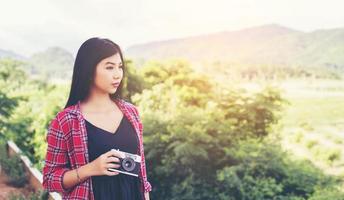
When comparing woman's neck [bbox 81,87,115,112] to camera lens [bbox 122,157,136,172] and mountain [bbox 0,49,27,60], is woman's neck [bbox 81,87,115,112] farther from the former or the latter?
mountain [bbox 0,49,27,60]

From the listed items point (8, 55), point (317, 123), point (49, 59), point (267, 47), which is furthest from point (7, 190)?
point (49, 59)

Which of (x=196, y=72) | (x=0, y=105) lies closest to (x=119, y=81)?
(x=0, y=105)

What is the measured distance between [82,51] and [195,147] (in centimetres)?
470

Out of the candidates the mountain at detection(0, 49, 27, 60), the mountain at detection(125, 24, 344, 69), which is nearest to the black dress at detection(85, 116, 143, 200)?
the mountain at detection(125, 24, 344, 69)

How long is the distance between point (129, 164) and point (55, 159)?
0.30 m

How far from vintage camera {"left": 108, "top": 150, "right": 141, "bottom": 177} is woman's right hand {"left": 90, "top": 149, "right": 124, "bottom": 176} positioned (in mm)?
16

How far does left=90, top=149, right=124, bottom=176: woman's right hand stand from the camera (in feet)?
6.16

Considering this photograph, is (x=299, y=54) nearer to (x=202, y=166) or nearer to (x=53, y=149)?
(x=202, y=166)

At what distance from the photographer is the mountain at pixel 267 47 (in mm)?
22422

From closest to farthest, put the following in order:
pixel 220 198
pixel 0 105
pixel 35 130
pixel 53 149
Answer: pixel 53 149, pixel 220 198, pixel 0 105, pixel 35 130

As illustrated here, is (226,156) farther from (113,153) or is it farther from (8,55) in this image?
(8,55)

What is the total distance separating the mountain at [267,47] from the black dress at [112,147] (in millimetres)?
17206

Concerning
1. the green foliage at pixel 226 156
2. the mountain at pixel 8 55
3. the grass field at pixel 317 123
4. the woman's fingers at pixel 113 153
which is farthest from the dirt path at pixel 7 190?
the mountain at pixel 8 55

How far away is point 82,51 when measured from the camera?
200 centimetres
